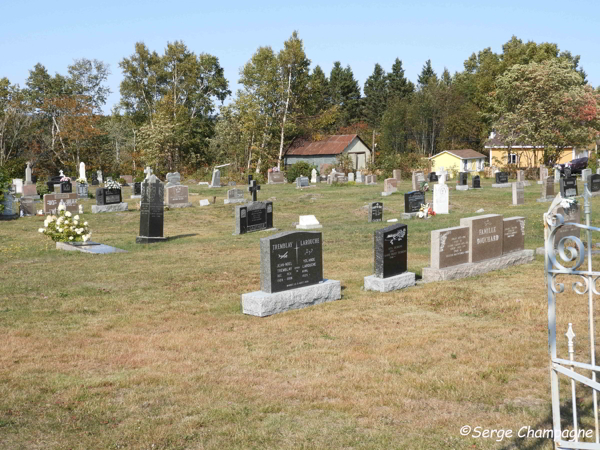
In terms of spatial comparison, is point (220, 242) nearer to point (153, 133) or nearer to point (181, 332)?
point (181, 332)

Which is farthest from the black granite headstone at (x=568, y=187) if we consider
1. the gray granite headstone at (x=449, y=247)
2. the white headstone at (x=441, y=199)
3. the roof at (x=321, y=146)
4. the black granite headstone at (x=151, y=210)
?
the roof at (x=321, y=146)

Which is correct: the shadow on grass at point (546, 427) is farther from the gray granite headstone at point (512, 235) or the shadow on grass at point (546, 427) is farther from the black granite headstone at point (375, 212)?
the black granite headstone at point (375, 212)

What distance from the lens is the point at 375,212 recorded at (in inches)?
949

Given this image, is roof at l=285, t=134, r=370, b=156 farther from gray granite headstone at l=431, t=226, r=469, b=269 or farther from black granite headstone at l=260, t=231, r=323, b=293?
black granite headstone at l=260, t=231, r=323, b=293

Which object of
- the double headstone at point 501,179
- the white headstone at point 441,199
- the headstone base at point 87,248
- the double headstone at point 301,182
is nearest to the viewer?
the headstone base at point 87,248

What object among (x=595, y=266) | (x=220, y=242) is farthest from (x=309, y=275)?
(x=220, y=242)

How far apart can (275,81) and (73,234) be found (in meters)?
41.3

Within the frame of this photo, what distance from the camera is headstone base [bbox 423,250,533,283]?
12594 mm

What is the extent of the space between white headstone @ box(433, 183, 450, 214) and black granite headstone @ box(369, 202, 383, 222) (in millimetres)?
2390

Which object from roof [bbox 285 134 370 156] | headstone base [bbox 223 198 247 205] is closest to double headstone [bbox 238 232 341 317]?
headstone base [bbox 223 198 247 205]

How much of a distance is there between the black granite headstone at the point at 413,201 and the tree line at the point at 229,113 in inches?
1002

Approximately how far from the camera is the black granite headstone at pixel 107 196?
29.1 meters

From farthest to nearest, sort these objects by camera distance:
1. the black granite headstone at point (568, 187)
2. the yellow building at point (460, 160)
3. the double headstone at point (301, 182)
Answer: the yellow building at point (460, 160) < the double headstone at point (301, 182) < the black granite headstone at point (568, 187)

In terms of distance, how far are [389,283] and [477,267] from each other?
8.18 feet
